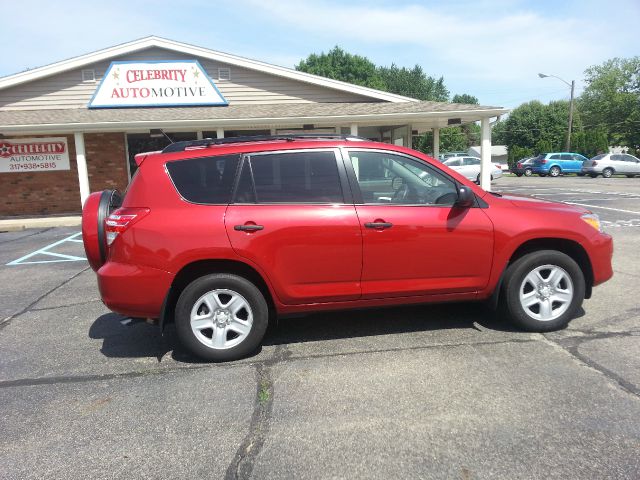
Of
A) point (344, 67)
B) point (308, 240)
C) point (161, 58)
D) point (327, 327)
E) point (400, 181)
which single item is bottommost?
point (327, 327)

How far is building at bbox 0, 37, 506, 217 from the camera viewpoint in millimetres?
13328

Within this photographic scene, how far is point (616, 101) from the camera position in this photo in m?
50.7

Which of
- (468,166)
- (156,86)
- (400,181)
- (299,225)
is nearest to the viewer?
(299,225)

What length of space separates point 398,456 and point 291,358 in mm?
1507

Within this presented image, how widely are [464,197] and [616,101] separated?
56.7 meters

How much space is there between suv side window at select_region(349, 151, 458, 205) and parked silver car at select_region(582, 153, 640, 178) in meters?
32.4

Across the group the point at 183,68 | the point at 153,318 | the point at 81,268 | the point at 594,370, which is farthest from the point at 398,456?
the point at 183,68

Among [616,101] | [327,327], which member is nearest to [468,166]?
[327,327]

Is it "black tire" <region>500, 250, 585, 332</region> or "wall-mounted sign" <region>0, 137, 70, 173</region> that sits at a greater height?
"wall-mounted sign" <region>0, 137, 70, 173</region>

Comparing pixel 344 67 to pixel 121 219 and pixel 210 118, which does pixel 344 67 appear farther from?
pixel 121 219

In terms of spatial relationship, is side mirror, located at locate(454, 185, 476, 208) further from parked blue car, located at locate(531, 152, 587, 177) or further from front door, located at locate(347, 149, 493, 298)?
Result: parked blue car, located at locate(531, 152, 587, 177)

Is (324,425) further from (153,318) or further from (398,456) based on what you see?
(153,318)

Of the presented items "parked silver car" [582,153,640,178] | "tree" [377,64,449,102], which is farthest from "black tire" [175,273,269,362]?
"tree" [377,64,449,102]

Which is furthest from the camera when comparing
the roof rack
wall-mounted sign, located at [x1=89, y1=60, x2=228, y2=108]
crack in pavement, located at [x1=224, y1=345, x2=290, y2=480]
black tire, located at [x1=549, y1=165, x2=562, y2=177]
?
black tire, located at [x1=549, y1=165, x2=562, y2=177]
